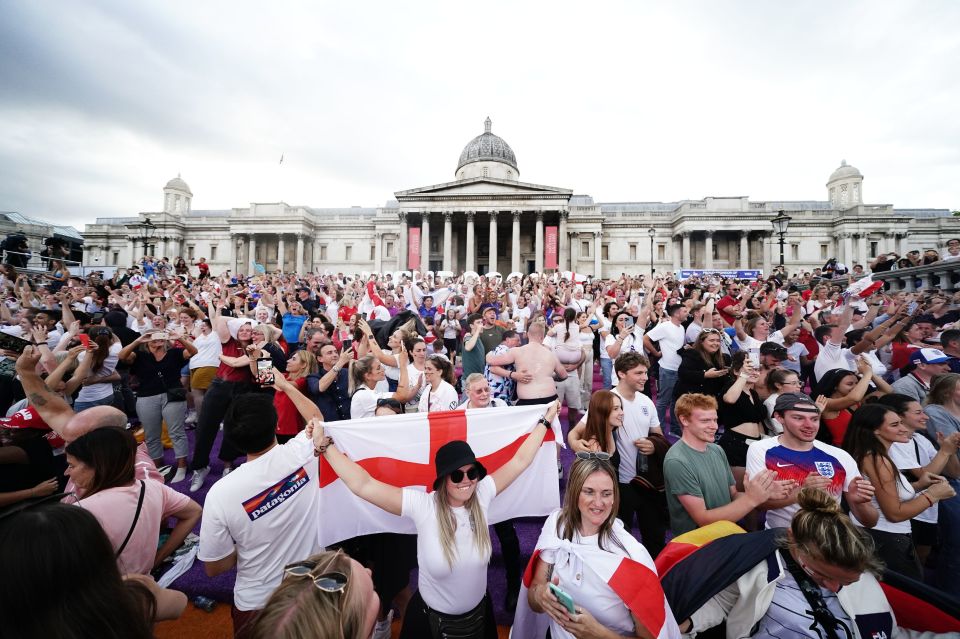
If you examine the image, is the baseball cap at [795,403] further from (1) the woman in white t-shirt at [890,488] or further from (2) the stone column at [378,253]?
(2) the stone column at [378,253]

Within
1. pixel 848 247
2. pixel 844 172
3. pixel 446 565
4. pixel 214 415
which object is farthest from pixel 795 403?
pixel 844 172

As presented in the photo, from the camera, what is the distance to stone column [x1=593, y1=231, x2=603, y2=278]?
4510cm

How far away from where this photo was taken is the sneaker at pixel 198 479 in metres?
5.37

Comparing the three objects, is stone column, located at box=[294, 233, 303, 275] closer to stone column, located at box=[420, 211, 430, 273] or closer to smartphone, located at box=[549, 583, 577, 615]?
stone column, located at box=[420, 211, 430, 273]

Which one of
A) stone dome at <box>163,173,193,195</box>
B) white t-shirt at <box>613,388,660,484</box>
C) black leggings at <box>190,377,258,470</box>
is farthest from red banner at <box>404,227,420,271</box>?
stone dome at <box>163,173,193,195</box>

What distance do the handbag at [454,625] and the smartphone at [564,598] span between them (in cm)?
62

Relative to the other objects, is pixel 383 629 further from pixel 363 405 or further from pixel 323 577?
pixel 323 577

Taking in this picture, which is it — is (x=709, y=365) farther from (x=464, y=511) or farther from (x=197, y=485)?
(x=197, y=485)

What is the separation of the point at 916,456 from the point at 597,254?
144 ft

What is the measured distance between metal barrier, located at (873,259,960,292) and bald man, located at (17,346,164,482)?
18.1 metres

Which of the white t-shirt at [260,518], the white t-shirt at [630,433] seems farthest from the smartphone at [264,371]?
the white t-shirt at [630,433]

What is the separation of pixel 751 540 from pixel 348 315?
9.29 m

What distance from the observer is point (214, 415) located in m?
5.36

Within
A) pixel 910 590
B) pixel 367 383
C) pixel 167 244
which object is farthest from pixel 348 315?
pixel 167 244
